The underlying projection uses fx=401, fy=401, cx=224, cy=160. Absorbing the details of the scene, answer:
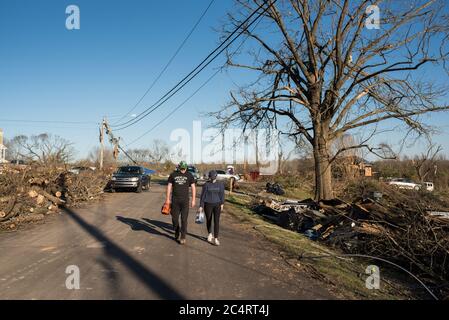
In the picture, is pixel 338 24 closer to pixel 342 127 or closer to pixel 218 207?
pixel 342 127

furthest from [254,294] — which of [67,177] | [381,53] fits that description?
[381,53]

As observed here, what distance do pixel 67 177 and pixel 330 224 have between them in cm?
1172

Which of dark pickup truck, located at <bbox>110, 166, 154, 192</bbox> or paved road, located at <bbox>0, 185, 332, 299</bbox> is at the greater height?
dark pickup truck, located at <bbox>110, 166, 154, 192</bbox>

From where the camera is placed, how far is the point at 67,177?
1803cm

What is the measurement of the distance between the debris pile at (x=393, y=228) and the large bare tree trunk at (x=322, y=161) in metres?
5.18

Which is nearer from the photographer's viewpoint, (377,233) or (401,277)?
(401,277)

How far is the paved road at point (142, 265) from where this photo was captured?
5.94 meters

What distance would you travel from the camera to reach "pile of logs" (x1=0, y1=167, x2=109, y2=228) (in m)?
12.1

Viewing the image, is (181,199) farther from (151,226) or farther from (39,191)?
(39,191)

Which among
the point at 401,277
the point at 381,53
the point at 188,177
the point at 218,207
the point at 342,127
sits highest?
the point at 381,53

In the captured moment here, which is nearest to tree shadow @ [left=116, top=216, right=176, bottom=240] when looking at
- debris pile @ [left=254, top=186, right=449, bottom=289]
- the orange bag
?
the orange bag

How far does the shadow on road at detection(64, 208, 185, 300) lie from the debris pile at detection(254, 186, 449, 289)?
17.1 ft

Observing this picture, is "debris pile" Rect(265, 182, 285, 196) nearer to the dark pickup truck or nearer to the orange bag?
the dark pickup truck

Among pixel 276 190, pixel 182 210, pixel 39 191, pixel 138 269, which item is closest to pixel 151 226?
pixel 182 210
